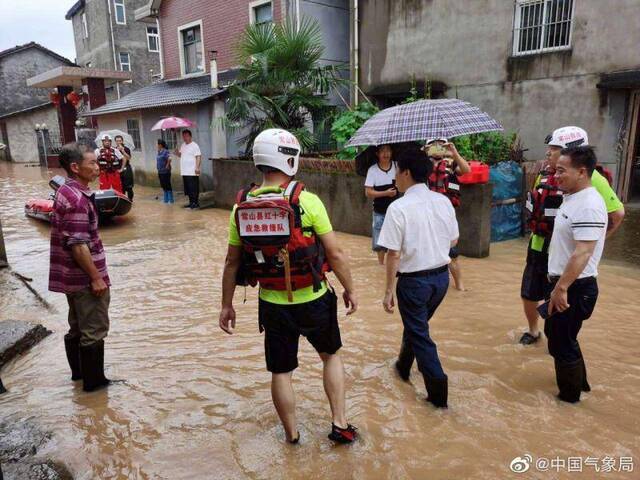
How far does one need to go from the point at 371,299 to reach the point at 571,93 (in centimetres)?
763

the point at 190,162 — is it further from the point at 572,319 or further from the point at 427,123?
the point at 572,319

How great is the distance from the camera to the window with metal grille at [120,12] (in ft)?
92.8

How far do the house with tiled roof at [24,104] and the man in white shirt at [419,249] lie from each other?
30044 mm

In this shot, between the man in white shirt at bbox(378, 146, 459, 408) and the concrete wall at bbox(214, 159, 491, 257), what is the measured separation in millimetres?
3926

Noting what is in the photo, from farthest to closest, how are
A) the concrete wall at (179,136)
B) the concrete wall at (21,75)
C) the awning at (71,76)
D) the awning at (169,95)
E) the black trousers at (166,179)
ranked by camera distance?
the concrete wall at (21,75), the awning at (71,76), the concrete wall at (179,136), the awning at (169,95), the black trousers at (166,179)

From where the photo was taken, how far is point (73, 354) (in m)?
3.88

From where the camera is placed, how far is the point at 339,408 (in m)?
2.95

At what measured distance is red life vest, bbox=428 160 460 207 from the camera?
533 centimetres

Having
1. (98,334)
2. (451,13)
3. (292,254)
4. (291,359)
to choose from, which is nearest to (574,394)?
(291,359)

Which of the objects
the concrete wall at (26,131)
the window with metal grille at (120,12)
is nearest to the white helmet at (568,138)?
the window with metal grille at (120,12)

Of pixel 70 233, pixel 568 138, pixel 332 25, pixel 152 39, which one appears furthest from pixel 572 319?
pixel 152 39

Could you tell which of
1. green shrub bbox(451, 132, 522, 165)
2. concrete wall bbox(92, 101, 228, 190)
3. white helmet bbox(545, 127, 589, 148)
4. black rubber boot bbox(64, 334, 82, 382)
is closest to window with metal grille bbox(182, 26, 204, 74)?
concrete wall bbox(92, 101, 228, 190)

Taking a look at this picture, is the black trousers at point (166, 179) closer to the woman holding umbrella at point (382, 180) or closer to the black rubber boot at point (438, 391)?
the woman holding umbrella at point (382, 180)

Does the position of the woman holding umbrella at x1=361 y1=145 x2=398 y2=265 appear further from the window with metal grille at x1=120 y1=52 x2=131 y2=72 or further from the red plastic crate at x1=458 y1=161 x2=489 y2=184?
the window with metal grille at x1=120 y1=52 x2=131 y2=72
